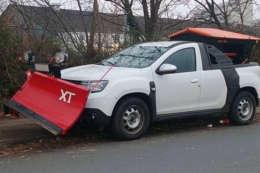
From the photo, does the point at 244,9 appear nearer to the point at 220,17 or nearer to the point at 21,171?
the point at 220,17

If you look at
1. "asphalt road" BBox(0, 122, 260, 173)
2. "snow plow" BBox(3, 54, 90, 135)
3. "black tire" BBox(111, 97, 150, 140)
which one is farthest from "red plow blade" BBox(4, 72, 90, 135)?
"black tire" BBox(111, 97, 150, 140)

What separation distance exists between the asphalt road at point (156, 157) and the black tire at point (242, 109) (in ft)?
3.60

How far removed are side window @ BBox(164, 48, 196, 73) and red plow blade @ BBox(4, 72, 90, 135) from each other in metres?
2.03

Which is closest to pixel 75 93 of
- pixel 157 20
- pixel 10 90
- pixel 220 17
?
pixel 10 90

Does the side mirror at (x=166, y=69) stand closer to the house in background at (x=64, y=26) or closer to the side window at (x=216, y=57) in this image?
the side window at (x=216, y=57)

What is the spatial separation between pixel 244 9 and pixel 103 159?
42.7 feet

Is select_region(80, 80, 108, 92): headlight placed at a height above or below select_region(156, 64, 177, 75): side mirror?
below

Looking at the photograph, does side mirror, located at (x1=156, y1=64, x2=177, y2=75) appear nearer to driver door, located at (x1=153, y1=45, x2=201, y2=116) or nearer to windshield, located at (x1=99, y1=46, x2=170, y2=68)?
driver door, located at (x1=153, y1=45, x2=201, y2=116)

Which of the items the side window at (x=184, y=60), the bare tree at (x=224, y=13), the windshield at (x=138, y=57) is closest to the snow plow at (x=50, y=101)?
the windshield at (x=138, y=57)

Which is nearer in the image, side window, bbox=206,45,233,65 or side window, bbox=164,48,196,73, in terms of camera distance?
side window, bbox=164,48,196,73

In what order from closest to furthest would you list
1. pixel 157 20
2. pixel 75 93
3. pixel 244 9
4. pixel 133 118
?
1. pixel 75 93
2. pixel 133 118
3. pixel 157 20
4. pixel 244 9

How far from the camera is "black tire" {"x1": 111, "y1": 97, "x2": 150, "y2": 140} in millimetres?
8391

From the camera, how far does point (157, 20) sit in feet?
52.6

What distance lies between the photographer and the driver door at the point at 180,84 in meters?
8.98
